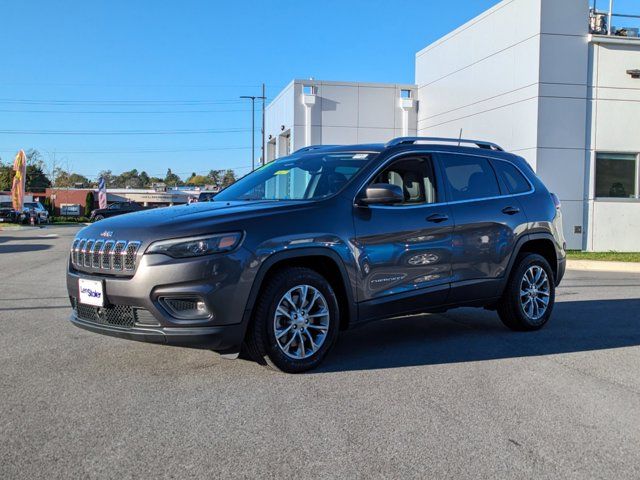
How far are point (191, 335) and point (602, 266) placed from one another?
12.3 metres

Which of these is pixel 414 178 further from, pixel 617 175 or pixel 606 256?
pixel 617 175

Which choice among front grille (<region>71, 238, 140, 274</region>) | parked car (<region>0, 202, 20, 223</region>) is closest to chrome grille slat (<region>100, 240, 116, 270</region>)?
front grille (<region>71, 238, 140, 274</region>)

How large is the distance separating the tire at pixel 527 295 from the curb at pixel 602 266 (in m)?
8.06

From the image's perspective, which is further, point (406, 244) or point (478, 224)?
point (478, 224)

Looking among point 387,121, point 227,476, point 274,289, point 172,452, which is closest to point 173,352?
point 274,289

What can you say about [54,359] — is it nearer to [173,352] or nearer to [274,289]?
[173,352]

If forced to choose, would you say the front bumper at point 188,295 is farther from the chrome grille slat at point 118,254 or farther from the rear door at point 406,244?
the rear door at point 406,244

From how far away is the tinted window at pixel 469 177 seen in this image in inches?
246

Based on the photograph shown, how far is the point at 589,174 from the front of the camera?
17516 millimetres

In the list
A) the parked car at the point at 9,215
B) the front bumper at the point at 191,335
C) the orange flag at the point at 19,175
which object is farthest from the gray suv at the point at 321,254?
the parked car at the point at 9,215

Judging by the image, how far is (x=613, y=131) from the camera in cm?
1759

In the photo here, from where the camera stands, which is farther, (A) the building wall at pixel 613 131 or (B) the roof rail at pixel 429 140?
(A) the building wall at pixel 613 131

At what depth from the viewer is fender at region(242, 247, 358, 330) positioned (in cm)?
466

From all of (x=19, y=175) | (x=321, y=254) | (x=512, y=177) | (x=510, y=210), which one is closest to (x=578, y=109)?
(x=512, y=177)
